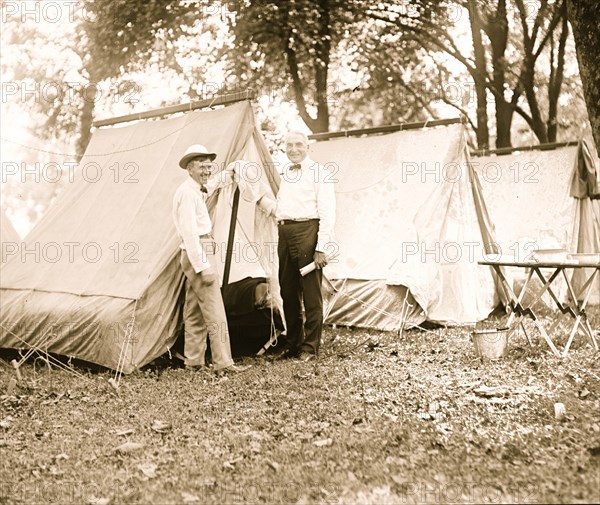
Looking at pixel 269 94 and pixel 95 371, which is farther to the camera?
pixel 269 94

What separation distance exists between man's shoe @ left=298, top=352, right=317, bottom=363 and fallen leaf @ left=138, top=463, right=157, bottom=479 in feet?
9.80

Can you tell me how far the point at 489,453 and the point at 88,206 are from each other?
579 cm

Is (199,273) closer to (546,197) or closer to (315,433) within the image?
Result: (315,433)

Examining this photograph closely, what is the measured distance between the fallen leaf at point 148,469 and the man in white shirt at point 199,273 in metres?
2.51

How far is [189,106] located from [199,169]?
1637mm

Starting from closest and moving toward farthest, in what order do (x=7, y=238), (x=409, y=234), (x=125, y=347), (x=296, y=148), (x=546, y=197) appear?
(x=125, y=347)
(x=296, y=148)
(x=409, y=234)
(x=7, y=238)
(x=546, y=197)

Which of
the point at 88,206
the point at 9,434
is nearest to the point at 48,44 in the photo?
the point at 88,206

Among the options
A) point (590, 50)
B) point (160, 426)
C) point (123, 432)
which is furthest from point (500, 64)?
point (123, 432)

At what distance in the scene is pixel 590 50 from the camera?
5.20 m

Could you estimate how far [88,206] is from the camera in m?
8.74

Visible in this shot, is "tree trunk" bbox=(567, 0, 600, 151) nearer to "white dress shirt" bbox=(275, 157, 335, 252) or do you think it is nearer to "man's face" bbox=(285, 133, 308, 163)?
"white dress shirt" bbox=(275, 157, 335, 252)

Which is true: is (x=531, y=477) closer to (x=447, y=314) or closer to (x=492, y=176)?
(x=447, y=314)

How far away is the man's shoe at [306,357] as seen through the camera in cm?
728

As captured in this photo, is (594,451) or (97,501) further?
(594,451)
